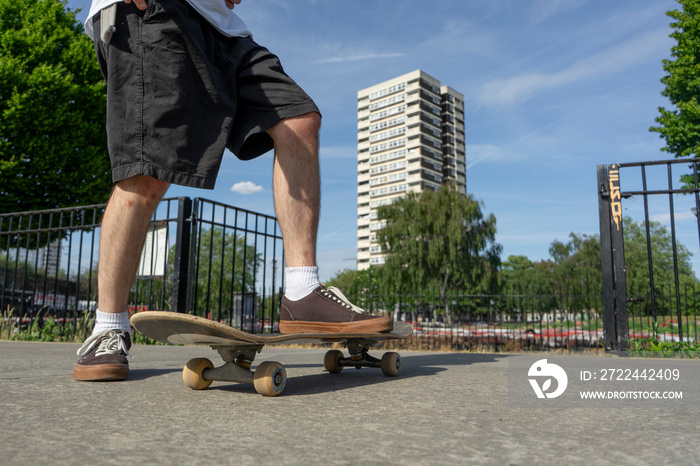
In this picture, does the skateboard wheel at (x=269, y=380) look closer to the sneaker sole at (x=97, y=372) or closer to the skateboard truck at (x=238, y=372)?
the skateboard truck at (x=238, y=372)

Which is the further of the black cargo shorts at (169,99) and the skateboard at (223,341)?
the black cargo shorts at (169,99)

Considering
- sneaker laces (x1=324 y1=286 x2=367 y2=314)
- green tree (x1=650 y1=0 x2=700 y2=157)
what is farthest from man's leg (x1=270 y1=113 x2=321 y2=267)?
green tree (x1=650 y1=0 x2=700 y2=157)

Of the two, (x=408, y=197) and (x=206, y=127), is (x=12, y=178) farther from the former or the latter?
(x=408, y=197)

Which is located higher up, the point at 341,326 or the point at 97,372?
the point at 341,326

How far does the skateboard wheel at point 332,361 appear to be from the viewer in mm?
2201

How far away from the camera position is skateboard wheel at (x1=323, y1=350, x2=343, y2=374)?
2.20 metres

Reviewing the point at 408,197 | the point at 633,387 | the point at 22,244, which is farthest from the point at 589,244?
the point at 633,387

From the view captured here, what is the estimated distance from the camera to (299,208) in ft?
6.61

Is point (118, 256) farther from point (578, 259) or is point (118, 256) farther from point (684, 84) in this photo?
point (578, 259)

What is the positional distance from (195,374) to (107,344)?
0.48 m

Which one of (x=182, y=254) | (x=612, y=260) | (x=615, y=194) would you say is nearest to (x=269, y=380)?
(x=182, y=254)

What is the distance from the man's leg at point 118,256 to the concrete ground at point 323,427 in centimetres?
15

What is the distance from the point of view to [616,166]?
4.69 metres

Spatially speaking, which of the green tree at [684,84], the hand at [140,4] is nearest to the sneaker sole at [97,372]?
the hand at [140,4]
